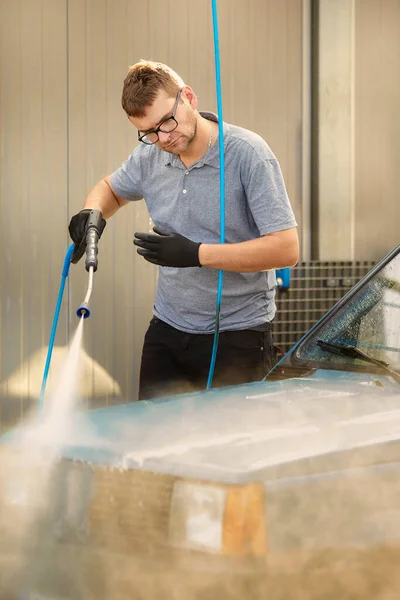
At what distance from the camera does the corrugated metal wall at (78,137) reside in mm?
5723

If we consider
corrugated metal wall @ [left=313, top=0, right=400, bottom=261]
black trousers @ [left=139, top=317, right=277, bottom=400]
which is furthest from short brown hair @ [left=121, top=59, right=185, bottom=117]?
corrugated metal wall @ [left=313, top=0, right=400, bottom=261]

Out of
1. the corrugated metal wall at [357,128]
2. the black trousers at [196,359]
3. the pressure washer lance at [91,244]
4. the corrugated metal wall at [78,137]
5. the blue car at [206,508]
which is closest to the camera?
the blue car at [206,508]

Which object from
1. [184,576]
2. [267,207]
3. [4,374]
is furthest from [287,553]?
[4,374]

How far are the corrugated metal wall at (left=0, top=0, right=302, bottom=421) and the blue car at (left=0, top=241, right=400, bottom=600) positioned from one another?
371 cm

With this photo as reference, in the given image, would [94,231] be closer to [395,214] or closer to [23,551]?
[23,551]

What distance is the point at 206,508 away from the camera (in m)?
1.75

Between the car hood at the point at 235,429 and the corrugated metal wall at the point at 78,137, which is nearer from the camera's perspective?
the car hood at the point at 235,429

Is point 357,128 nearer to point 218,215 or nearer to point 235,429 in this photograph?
point 218,215

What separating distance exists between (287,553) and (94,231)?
184 cm

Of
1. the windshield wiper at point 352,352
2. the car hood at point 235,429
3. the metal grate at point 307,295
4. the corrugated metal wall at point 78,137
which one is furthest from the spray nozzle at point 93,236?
the metal grate at point 307,295

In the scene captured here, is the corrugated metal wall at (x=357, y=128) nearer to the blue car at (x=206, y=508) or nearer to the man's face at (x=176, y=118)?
the man's face at (x=176, y=118)

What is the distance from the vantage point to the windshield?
8.71ft

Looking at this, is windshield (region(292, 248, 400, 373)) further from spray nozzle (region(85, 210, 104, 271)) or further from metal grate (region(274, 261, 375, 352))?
metal grate (region(274, 261, 375, 352))

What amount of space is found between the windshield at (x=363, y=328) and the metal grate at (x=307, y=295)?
11.7ft
